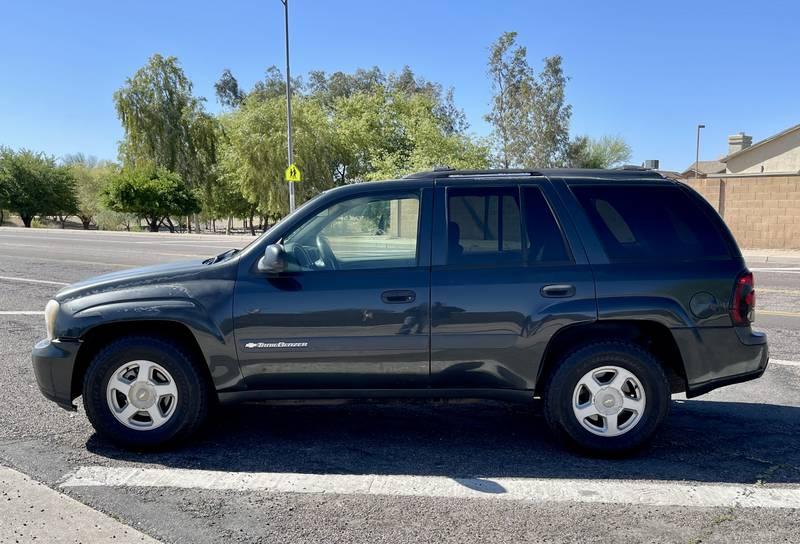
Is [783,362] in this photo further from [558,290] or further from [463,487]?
[463,487]

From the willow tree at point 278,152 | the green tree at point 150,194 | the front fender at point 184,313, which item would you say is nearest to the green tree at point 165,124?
the green tree at point 150,194

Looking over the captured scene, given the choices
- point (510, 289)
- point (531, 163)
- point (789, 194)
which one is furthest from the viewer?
point (531, 163)

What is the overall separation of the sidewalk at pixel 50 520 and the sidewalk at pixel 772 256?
1931 cm

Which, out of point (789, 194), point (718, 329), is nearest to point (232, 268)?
point (718, 329)

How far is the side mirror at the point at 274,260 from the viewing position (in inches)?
159

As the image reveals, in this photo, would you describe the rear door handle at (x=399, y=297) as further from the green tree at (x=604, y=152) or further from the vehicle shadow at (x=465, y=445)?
the green tree at (x=604, y=152)

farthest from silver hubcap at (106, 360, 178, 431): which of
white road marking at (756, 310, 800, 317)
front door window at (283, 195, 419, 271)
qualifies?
white road marking at (756, 310, 800, 317)

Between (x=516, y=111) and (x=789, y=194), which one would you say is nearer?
(x=789, y=194)

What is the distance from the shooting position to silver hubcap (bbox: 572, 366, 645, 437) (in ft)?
13.5

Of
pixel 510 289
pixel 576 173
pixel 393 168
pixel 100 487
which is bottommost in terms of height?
pixel 100 487

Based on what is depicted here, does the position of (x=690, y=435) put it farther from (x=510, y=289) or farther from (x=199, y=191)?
(x=199, y=191)

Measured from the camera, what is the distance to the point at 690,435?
4582mm

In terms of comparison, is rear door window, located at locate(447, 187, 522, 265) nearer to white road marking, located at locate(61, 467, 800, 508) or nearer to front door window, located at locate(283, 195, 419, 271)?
front door window, located at locate(283, 195, 419, 271)

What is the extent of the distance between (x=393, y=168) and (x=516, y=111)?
959 cm
